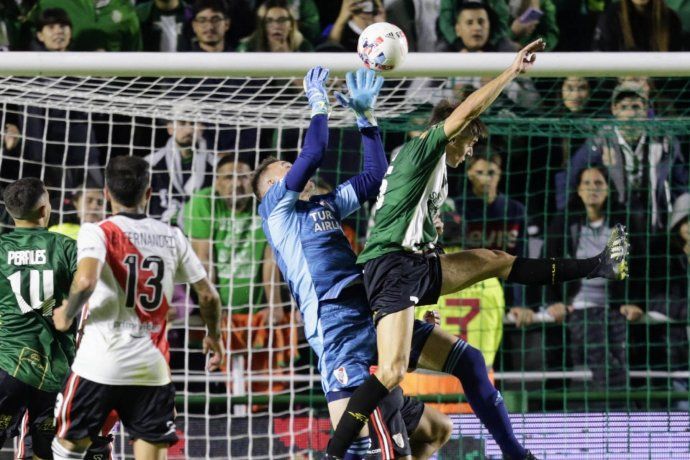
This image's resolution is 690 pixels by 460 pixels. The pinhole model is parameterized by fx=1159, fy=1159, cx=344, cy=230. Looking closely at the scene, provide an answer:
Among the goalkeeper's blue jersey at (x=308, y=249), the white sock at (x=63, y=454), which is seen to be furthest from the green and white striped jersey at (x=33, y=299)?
the goalkeeper's blue jersey at (x=308, y=249)

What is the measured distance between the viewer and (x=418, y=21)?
33.9 ft

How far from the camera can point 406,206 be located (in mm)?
5871

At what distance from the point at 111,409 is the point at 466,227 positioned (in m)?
4.51

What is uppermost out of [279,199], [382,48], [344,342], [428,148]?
[382,48]

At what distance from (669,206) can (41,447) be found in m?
5.46

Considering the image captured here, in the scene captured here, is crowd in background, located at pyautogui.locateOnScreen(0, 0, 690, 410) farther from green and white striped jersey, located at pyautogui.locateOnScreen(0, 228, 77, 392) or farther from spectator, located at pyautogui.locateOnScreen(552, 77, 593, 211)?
green and white striped jersey, located at pyautogui.locateOnScreen(0, 228, 77, 392)

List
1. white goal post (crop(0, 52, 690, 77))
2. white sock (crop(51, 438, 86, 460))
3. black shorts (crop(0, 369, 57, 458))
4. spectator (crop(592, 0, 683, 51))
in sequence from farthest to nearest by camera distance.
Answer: spectator (crop(592, 0, 683, 51)), white goal post (crop(0, 52, 690, 77)), black shorts (crop(0, 369, 57, 458)), white sock (crop(51, 438, 86, 460))

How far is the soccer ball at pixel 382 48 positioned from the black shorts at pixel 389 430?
175 centimetres

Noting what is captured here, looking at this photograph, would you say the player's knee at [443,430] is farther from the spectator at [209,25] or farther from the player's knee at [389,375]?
→ the spectator at [209,25]

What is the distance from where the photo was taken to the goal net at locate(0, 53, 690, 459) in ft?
26.6

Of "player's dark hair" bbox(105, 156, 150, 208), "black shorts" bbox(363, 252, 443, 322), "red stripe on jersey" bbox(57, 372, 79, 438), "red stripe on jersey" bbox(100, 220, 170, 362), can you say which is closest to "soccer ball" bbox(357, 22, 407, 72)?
"black shorts" bbox(363, 252, 443, 322)

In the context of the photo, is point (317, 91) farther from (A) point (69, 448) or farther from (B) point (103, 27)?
(B) point (103, 27)

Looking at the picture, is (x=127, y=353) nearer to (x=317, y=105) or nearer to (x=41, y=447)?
(x=41, y=447)

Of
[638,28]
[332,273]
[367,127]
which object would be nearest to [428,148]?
[367,127]
